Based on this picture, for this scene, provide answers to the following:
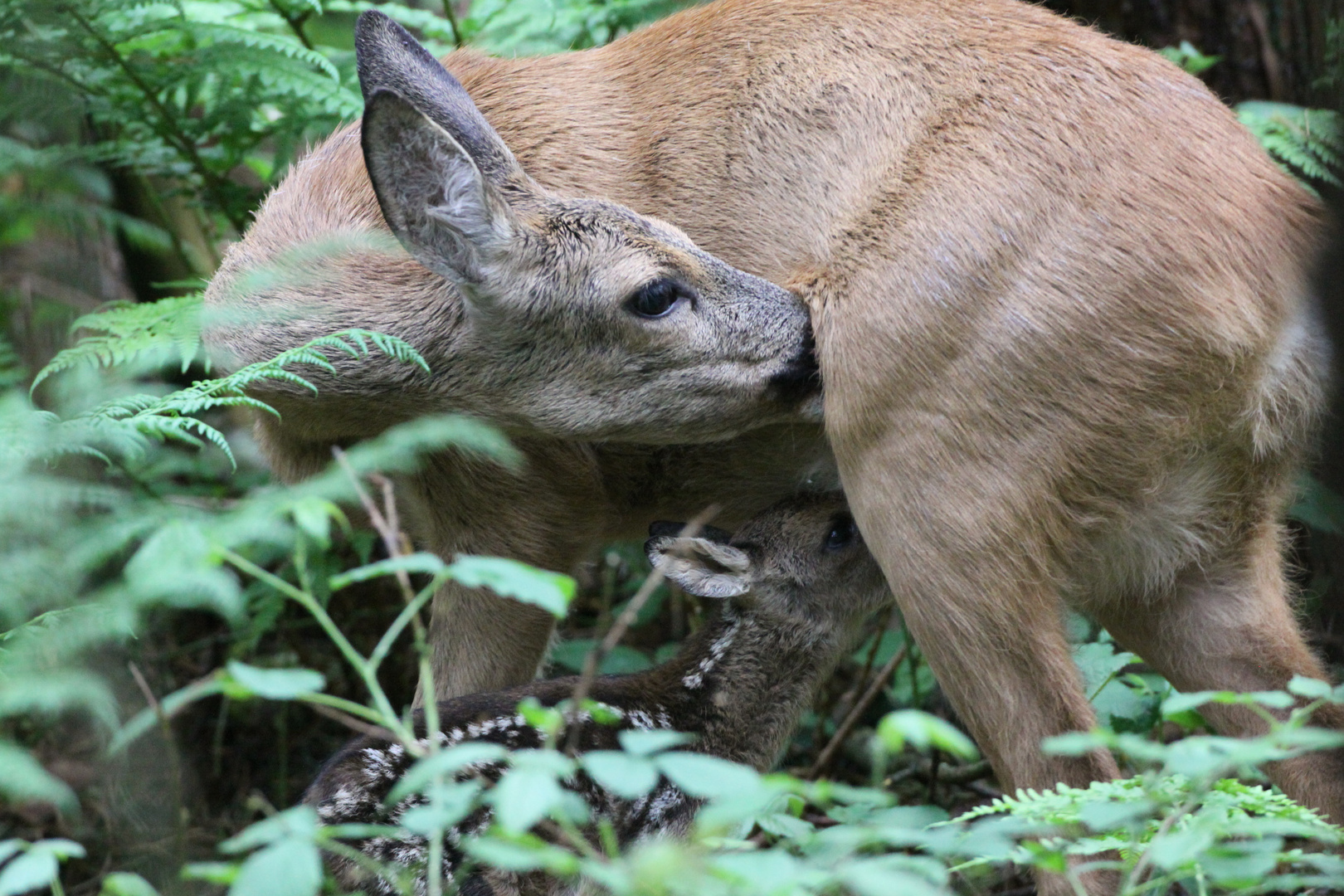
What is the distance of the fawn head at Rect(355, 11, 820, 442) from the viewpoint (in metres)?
4.68

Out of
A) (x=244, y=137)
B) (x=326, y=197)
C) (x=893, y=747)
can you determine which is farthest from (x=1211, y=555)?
(x=244, y=137)

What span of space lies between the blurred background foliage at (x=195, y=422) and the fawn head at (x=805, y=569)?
82cm

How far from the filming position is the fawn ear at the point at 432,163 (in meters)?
4.43

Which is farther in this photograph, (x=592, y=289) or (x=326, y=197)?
(x=326, y=197)

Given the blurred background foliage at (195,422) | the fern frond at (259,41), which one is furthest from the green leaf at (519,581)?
the fern frond at (259,41)

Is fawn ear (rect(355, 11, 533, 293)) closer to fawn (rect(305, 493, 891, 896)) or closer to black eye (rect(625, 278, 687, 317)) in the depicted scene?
black eye (rect(625, 278, 687, 317))

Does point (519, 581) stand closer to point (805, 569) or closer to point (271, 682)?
point (271, 682)

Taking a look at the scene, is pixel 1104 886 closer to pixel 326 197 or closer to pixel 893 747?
pixel 893 747

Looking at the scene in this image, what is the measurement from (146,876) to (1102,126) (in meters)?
4.54

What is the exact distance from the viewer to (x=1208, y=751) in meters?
2.50

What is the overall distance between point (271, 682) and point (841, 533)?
3247mm

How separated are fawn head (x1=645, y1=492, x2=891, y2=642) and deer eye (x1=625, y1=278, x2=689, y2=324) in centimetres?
82

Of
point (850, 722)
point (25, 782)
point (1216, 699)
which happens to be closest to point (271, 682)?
point (25, 782)

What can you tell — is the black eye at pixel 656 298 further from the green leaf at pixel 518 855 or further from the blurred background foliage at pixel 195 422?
the green leaf at pixel 518 855
